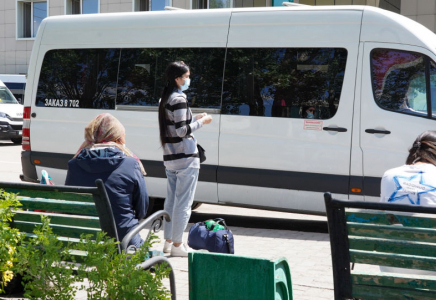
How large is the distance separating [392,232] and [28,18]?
32.9 m

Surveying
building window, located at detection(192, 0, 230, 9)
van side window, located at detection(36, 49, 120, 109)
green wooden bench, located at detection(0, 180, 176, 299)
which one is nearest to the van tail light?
van side window, located at detection(36, 49, 120, 109)

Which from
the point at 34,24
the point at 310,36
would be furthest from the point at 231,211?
the point at 34,24

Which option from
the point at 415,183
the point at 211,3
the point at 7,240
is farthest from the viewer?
the point at 211,3

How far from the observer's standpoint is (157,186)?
8117 mm

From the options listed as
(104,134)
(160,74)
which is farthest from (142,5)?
(104,134)

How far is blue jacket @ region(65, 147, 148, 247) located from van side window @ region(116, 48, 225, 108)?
10.9 ft

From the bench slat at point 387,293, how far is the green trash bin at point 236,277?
363 mm

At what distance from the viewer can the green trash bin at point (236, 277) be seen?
3062 millimetres

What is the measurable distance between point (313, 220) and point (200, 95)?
2.35 meters

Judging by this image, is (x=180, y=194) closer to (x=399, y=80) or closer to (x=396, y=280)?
(x=399, y=80)

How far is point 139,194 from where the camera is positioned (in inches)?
180

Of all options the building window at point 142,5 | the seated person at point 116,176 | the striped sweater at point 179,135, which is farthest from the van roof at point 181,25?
the building window at point 142,5

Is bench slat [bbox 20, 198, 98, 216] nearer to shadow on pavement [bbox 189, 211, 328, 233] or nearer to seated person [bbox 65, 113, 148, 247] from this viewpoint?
seated person [bbox 65, 113, 148, 247]

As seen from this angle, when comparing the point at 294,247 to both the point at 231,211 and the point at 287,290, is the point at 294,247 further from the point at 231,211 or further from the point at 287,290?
the point at 287,290
